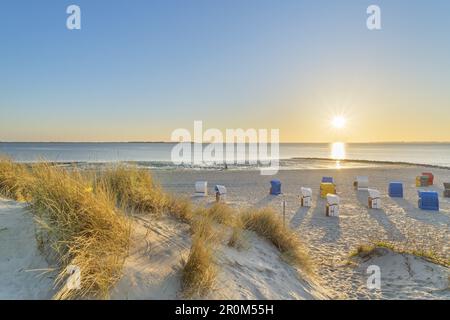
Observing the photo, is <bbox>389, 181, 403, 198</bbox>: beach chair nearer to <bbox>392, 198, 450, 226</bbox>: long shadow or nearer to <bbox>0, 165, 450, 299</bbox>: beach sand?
<bbox>392, 198, 450, 226</bbox>: long shadow

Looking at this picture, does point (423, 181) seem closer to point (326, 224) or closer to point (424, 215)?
point (424, 215)

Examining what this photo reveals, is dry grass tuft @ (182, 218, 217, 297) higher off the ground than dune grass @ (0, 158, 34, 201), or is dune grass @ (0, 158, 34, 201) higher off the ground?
dune grass @ (0, 158, 34, 201)

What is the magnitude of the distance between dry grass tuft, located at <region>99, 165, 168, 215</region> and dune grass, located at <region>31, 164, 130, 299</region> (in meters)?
1.21

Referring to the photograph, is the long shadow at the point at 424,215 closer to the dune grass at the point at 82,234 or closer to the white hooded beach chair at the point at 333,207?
the white hooded beach chair at the point at 333,207

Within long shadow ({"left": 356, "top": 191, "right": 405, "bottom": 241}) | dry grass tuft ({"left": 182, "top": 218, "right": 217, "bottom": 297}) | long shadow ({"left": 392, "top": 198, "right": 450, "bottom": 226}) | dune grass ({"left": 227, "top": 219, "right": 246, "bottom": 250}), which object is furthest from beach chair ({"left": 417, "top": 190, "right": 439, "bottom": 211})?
dry grass tuft ({"left": 182, "top": 218, "right": 217, "bottom": 297})

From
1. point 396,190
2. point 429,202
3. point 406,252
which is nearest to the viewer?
point 406,252

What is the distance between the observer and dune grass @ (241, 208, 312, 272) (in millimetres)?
5680

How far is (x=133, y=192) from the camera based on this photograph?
5.36 meters

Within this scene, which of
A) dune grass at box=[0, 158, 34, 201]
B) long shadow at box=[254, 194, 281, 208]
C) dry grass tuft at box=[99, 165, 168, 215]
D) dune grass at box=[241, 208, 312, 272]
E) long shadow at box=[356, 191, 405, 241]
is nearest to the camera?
dry grass tuft at box=[99, 165, 168, 215]

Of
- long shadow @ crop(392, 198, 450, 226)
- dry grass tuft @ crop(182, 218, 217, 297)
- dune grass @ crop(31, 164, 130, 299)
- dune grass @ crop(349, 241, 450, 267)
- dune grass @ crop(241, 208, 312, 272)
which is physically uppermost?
dune grass @ crop(31, 164, 130, 299)

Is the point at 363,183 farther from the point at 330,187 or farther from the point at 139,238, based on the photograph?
the point at 139,238

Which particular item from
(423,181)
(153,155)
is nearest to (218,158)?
(153,155)

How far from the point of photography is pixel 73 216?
349 cm

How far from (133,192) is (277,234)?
289cm
